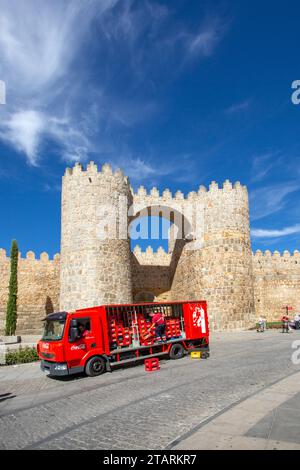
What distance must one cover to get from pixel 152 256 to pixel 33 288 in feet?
32.4

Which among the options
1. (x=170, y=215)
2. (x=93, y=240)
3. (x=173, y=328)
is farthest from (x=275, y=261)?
(x=173, y=328)

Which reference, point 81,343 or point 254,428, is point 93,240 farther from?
point 254,428

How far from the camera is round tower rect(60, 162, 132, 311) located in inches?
816

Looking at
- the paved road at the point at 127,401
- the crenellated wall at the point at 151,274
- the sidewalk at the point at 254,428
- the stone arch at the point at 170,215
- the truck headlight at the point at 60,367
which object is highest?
the stone arch at the point at 170,215

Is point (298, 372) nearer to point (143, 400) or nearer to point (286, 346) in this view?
point (143, 400)

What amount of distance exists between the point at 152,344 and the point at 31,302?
620 inches

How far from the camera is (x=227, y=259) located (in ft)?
78.0

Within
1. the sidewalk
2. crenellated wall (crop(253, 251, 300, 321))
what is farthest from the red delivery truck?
crenellated wall (crop(253, 251, 300, 321))

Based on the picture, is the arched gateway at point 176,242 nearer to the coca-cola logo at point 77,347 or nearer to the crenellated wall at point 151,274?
the crenellated wall at point 151,274

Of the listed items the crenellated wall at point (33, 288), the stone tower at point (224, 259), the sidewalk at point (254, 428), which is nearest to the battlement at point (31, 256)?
the crenellated wall at point (33, 288)

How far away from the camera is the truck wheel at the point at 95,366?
10797 mm

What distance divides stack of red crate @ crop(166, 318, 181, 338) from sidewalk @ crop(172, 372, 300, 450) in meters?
6.68

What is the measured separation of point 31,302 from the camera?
1021 inches

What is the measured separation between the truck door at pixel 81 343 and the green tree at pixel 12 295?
47.0 feet
